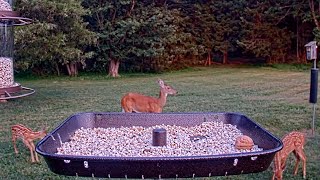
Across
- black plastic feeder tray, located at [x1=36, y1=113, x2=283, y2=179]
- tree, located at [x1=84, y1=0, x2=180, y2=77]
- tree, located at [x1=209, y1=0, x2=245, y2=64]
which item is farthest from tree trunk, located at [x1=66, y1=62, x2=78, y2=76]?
black plastic feeder tray, located at [x1=36, y1=113, x2=283, y2=179]

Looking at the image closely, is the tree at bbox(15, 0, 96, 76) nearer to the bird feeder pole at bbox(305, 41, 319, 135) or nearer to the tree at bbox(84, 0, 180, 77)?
the tree at bbox(84, 0, 180, 77)

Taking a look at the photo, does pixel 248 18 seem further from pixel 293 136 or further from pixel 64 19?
pixel 293 136

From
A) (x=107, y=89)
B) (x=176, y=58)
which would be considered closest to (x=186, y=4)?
(x=176, y=58)

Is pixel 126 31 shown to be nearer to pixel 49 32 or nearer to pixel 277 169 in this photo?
pixel 49 32

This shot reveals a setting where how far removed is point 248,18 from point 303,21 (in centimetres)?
243

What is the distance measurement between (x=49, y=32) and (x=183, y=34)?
9112 millimetres

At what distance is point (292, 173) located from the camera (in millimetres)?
4539

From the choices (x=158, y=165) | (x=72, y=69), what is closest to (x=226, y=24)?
(x=72, y=69)

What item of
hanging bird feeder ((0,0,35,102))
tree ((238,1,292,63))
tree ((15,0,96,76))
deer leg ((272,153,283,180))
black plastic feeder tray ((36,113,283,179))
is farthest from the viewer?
tree ((238,1,292,63))

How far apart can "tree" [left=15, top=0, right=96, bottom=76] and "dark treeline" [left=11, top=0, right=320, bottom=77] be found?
0.25 m

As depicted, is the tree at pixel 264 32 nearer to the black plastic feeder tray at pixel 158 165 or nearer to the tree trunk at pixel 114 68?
the tree trunk at pixel 114 68

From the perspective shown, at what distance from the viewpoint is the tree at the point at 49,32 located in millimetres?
10078

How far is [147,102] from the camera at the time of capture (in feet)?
22.6

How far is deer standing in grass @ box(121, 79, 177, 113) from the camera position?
677 centimetres
